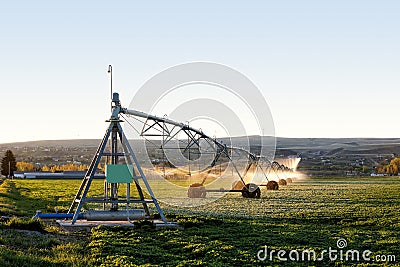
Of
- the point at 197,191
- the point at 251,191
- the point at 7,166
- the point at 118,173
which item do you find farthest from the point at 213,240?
the point at 7,166

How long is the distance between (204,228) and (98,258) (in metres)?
8.36

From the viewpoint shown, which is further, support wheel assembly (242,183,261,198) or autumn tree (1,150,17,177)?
autumn tree (1,150,17,177)

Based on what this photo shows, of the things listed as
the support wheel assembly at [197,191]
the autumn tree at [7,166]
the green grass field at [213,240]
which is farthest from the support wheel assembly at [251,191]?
the autumn tree at [7,166]

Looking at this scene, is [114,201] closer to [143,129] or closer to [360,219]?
[143,129]

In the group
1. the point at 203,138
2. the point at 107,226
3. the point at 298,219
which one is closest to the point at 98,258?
the point at 107,226

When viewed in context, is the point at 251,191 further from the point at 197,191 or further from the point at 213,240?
the point at 213,240

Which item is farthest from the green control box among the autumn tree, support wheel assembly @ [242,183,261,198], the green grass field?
the autumn tree

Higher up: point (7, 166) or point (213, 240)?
point (7, 166)

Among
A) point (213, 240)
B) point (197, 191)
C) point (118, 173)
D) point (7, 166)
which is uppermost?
point (118, 173)

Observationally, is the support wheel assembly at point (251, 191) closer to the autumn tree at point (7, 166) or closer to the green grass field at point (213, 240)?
the green grass field at point (213, 240)

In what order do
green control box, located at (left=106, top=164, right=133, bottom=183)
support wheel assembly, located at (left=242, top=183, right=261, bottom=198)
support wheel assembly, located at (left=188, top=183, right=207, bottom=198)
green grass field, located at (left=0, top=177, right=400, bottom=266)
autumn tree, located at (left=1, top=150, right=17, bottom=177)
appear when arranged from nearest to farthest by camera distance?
green grass field, located at (left=0, top=177, right=400, bottom=266), green control box, located at (left=106, top=164, right=133, bottom=183), support wheel assembly, located at (left=188, top=183, right=207, bottom=198), support wheel assembly, located at (left=242, top=183, right=261, bottom=198), autumn tree, located at (left=1, top=150, right=17, bottom=177)

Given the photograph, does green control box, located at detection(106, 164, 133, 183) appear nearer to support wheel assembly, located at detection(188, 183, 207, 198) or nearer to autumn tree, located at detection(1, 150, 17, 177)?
support wheel assembly, located at detection(188, 183, 207, 198)

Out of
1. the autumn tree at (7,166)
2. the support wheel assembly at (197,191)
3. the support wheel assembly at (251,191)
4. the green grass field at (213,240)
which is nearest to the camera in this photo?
the green grass field at (213,240)

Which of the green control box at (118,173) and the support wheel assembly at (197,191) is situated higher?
the green control box at (118,173)
